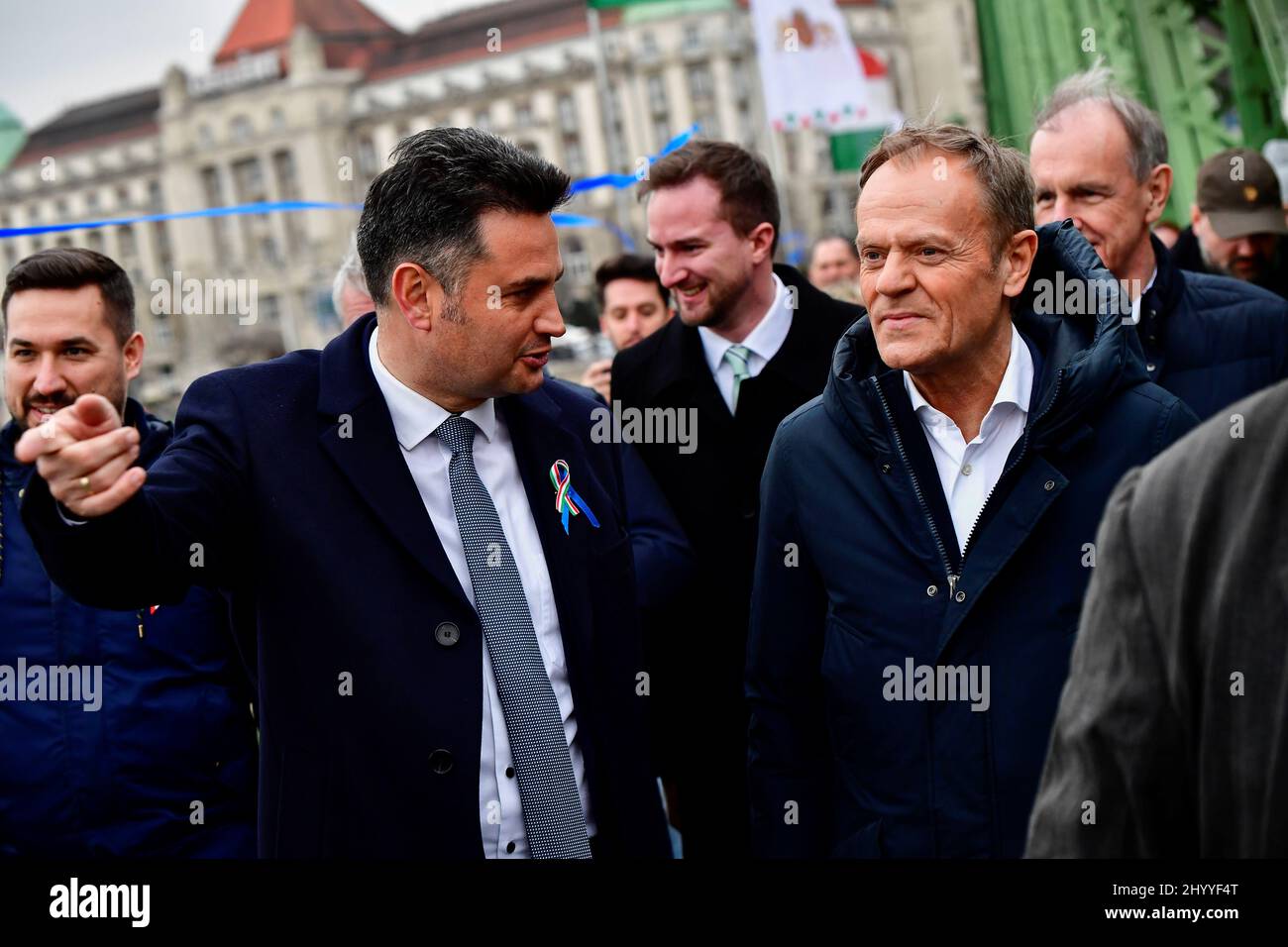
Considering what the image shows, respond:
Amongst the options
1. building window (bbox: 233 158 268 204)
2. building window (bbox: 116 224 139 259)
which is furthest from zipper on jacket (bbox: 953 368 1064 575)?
building window (bbox: 116 224 139 259)

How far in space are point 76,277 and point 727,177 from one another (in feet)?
6.06

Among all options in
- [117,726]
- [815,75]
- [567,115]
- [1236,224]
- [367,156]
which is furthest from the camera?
[367,156]

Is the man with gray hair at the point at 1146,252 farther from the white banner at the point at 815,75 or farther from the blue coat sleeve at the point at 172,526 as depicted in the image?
the white banner at the point at 815,75

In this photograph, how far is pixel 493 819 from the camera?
279 cm

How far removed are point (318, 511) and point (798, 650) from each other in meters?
0.88

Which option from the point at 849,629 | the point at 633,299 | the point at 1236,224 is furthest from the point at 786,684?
the point at 633,299

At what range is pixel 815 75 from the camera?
13.2 meters

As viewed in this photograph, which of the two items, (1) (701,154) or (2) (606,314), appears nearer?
(1) (701,154)

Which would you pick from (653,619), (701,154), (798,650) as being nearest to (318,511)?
(798,650)

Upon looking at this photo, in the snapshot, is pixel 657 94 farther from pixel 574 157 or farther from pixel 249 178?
pixel 249 178

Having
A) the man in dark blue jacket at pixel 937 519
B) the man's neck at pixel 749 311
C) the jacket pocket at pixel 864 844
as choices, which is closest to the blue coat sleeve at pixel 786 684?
the man in dark blue jacket at pixel 937 519

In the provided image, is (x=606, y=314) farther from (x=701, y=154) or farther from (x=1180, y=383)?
(x=1180, y=383)
